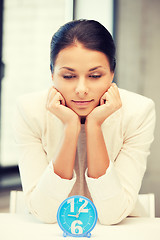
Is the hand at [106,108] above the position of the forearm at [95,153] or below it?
above

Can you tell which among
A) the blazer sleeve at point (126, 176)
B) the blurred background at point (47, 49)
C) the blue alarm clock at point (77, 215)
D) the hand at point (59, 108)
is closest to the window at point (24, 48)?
the blurred background at point (47, 49)

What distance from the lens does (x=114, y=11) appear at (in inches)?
127

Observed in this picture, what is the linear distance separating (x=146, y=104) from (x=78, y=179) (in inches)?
16.8

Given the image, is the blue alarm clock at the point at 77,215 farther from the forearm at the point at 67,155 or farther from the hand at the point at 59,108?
the hand at the point at 59,108

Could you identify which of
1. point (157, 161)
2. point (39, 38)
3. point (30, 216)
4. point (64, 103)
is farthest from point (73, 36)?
point (157, 161)

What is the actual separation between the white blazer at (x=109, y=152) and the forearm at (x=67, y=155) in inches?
1.1

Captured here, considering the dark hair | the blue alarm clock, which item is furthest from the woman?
the blue alarm clock

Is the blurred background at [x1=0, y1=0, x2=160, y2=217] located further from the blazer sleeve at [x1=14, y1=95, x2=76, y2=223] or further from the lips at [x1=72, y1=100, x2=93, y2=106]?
the lips at [x1=72, y1=100, x2=93, y2=106]

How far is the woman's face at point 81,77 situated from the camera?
1439mm

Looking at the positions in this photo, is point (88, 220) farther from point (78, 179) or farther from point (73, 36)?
point (73, 36)

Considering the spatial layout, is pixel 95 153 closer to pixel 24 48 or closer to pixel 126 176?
pixel 126 176

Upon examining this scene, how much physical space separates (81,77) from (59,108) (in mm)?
162

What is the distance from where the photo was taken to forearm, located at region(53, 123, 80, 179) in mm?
1435

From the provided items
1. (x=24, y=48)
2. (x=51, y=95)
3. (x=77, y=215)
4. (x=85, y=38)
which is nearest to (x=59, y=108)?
(x=51, y=95)
